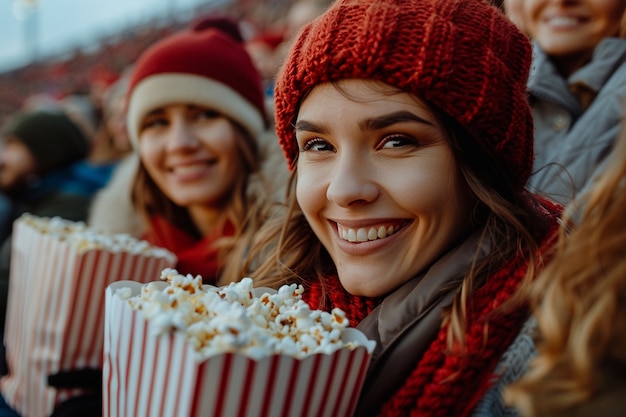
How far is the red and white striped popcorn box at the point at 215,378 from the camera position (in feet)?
3.62

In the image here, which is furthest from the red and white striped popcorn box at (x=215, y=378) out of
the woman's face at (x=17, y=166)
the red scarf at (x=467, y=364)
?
the woman's face at (x=17, y=166)

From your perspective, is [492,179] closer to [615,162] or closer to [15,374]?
[615,162]

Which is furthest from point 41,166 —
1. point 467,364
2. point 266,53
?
point 467,364

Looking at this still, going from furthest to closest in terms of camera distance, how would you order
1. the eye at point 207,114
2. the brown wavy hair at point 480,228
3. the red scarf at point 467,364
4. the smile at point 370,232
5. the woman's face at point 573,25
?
the eye at point 207,114 < the woman's face at point 573,25 < the smile at point 370,232 < the brown wavy hair at point 480,228 < the red scarf at point 467,364

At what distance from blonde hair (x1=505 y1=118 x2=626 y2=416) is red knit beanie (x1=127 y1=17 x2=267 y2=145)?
1.94 m

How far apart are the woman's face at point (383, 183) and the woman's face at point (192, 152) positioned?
1.21 meters

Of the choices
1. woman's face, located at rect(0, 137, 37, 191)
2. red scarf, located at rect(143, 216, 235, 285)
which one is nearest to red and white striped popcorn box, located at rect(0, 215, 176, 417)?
red scarf, located at rect(143, 216, 235, 285)

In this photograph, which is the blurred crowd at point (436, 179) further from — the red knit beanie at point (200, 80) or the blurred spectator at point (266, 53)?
the blurred spectator at point (266, 53)

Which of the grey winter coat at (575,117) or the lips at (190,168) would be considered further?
the lips at (190,168)

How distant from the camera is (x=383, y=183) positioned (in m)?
1.48

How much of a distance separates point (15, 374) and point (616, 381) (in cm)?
194

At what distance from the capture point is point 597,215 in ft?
3.49

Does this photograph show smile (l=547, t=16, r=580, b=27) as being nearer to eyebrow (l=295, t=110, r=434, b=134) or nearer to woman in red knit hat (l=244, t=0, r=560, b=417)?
woman in red knit hat (l=244, t=0, r=560, b=417)

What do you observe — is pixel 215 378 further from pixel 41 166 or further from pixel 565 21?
pixel 41 166
